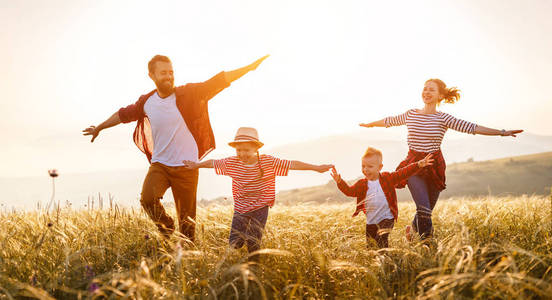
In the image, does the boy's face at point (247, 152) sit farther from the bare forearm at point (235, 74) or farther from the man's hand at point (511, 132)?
the man's hand at point (511, 132)

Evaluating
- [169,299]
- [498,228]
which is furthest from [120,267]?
[498,228]

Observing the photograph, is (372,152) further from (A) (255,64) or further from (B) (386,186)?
(A) (255,64)

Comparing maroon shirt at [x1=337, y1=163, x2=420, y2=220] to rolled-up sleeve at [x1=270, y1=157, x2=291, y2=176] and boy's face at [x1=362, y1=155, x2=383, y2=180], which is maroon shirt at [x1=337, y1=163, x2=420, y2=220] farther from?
rolled-up sleeve at [x1=270, y1=157, x2=291, y2=176]

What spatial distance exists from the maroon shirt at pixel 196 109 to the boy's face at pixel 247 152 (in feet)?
2.92

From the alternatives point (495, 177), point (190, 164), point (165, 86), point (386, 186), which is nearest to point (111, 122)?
point (165, 86)

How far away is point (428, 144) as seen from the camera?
5.30m

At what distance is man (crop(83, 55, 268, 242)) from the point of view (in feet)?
16.9

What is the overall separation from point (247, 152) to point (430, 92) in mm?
2706

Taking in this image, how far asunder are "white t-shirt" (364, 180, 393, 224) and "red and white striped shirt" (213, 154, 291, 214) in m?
1.15

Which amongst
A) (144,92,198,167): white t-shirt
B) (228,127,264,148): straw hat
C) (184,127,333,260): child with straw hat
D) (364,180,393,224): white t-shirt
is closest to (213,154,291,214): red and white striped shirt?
(184,127,333,260): child with straw hat

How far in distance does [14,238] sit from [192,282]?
264 centimetres

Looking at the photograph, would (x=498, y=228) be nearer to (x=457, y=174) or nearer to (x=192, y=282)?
(x=192, y=282)

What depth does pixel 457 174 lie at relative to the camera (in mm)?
45500

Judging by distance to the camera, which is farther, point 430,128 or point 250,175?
point 430,128
